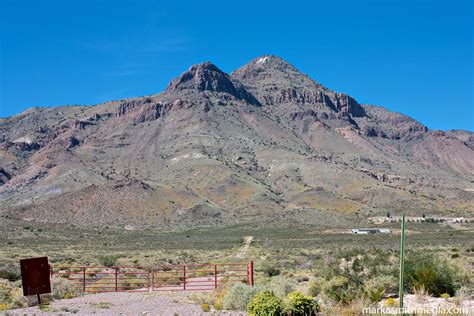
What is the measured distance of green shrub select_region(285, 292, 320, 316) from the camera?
14.7m

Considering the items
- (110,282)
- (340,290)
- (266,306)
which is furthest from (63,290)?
(340,290)

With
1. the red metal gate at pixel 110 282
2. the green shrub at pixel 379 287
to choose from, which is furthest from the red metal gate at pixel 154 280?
the green shrub at pixel 379 287

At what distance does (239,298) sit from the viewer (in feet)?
60.7

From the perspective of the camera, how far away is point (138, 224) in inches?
4811

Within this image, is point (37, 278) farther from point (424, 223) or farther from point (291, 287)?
point (424, 223)

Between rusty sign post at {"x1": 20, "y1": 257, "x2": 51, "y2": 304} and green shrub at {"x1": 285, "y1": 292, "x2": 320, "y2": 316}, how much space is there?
988 centimetres

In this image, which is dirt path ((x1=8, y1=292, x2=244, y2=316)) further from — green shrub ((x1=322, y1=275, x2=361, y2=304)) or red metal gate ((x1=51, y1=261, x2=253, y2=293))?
green shrub ((x1=322, y1=275, x2=361, y2=304))

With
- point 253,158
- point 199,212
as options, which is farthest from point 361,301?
point 253,158

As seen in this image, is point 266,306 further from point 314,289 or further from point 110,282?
point 110,282

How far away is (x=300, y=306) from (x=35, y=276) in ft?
34.8

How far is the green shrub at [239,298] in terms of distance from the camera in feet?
60.1

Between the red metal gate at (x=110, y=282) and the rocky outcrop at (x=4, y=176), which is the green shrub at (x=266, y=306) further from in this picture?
the rocky outcrop at (x=4, y=176)

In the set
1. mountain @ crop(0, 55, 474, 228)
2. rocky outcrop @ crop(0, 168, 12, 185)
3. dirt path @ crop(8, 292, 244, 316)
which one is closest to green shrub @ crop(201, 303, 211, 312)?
dirt path @ crop(8, 292, 244, 316)

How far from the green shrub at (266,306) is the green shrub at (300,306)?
0.27m
